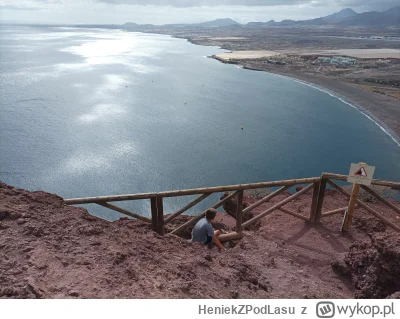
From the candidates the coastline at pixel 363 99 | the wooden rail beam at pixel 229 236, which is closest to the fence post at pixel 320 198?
the wooden rail beam at pixel 229 236

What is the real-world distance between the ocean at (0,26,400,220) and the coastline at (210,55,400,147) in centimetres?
141

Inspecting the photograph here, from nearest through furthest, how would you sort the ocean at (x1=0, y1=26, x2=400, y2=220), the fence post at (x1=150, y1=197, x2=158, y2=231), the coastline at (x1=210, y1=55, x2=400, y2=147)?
the fence post at (x1=150, y1=197, x2=158, y2=231) → the ocean at (x1=0, y1=26, x2=400, y2=220) → the coastline at (x1=210, y1=55, x2=400, y2=147)

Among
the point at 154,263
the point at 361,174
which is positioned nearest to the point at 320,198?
the point at 361,174

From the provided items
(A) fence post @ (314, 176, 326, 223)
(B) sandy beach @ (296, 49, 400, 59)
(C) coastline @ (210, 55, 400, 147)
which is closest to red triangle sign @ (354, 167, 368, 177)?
(A) fence post @ (314, 176, 326, 223)

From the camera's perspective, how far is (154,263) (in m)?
5.44

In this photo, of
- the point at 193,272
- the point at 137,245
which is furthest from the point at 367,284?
the point at 137,245

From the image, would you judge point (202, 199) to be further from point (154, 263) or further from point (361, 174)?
point (361, 174)

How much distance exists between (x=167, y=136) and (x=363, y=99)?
119 feet

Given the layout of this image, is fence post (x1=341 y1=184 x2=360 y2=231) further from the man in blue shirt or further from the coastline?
the coastline

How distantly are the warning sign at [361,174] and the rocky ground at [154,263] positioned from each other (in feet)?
5.35

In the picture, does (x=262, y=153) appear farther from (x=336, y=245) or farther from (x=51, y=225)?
(x=51, y=225)

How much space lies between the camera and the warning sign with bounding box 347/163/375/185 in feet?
25.8

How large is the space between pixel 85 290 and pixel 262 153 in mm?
29661

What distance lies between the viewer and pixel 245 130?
1570 inches
